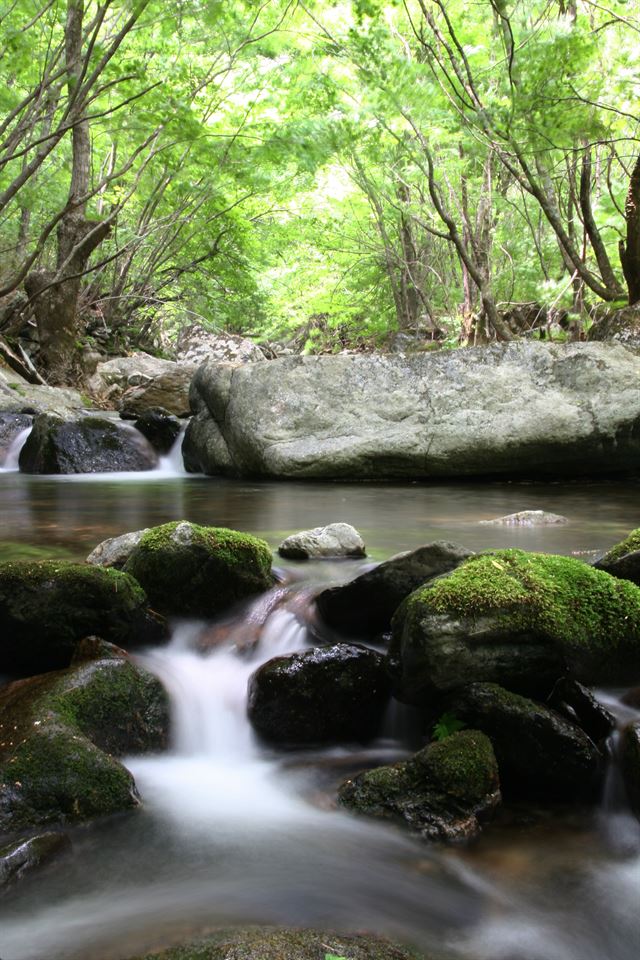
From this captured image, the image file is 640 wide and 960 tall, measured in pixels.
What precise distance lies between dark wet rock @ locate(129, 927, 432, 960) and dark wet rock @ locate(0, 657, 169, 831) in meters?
0.77

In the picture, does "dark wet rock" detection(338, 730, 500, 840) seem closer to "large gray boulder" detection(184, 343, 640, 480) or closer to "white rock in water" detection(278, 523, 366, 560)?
"white rock in water" detection(278, 523, 366, 560)

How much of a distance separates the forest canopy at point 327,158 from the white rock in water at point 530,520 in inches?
157

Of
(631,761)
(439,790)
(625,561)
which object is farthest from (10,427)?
(631,761)

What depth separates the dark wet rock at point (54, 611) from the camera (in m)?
3.14

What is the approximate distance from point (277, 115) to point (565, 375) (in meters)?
7.88

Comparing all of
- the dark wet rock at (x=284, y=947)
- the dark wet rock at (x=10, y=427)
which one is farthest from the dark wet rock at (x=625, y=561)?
the dark wet rock at (x=10, y=427)

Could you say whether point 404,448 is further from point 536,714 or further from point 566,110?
point 536,714

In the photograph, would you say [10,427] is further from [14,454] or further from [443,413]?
[443,413]

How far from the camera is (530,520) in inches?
225

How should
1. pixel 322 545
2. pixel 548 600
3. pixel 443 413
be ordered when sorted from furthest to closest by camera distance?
pixel 443 413 → pixel 322 545 → pixel 548 600

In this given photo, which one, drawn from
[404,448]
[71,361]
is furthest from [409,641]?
[71,361]

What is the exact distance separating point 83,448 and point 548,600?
29.4 feet

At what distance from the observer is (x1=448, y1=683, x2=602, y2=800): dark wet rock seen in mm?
2613

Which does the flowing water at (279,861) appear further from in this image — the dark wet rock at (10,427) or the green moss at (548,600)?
the dark wet rock at (10,427)
